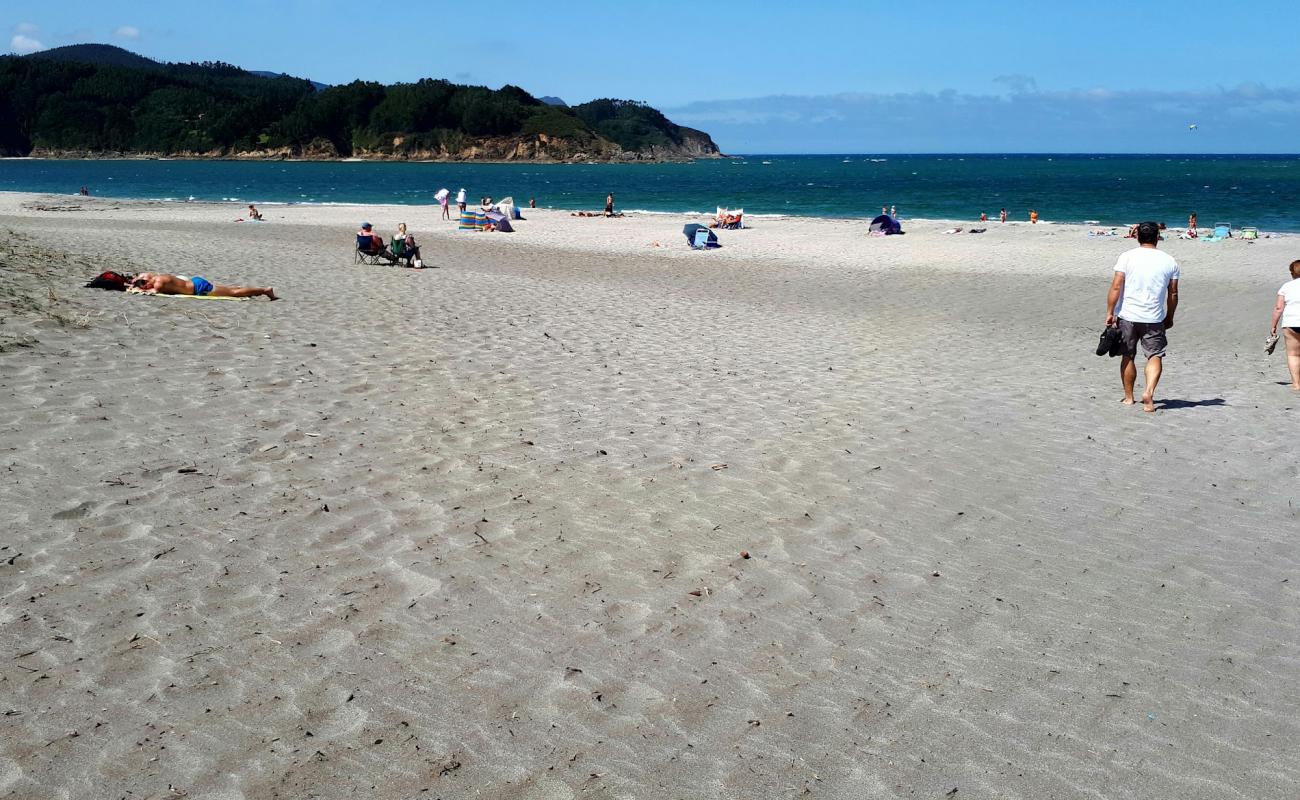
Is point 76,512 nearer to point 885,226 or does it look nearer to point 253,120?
point 885,226

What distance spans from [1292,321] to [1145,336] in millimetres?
2520

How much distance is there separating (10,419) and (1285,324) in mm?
10729

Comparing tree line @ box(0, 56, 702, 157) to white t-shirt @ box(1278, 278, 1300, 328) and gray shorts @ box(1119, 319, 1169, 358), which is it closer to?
white t-shirt @ box(1278, 278, 1300, 328)

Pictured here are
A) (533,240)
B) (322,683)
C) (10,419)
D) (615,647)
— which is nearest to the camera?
(322,683)

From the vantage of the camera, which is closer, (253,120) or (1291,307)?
(1291,307)

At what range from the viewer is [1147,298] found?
8180 mm

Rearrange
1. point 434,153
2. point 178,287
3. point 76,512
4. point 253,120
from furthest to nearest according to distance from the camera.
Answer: point 253,120, point 434,153, point 178,287, point 76,512

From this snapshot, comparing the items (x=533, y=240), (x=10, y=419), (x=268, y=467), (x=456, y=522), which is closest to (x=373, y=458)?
(x=268, y=467)

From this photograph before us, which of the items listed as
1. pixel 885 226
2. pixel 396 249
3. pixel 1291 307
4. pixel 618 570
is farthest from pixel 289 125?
pixel 618 570

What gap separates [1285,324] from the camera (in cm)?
975

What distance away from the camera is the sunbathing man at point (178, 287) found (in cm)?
1176

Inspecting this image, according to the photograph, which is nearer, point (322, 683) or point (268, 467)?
point (322, 683)

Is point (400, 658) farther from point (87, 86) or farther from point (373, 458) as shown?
point (87, 86)

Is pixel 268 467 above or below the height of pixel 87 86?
below
